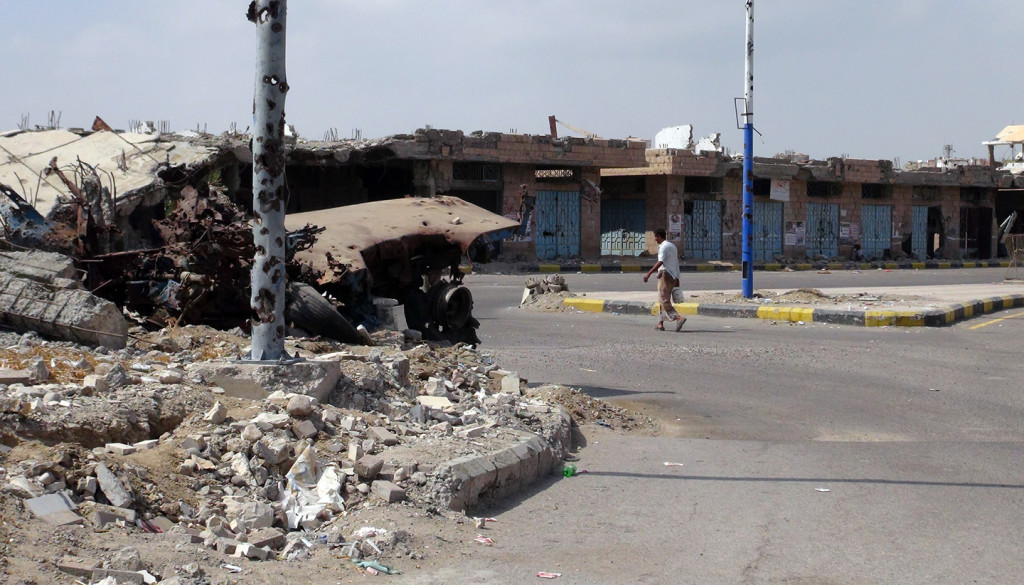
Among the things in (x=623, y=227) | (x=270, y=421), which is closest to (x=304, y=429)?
(x=270, y=421)

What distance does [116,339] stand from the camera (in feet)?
24.9

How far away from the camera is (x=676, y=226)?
117ft

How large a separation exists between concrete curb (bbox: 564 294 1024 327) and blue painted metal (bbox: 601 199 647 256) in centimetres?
1780

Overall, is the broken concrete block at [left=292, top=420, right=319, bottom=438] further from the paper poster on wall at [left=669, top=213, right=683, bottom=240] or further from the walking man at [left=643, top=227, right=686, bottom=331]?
the paper poster on wall at [left=669, top=213, right=683, bottom=240]

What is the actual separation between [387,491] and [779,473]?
2.75 metres

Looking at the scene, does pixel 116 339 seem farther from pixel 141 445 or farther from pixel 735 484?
pixel 735 484

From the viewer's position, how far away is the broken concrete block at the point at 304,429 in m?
5.63

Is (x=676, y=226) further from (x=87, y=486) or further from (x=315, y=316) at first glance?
(x=87, y=486)

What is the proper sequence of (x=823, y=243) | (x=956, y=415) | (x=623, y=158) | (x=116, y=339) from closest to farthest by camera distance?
(x=116, y=339)
(x=956, y=415)
(x=623, y=158)
(x=823, y=243)

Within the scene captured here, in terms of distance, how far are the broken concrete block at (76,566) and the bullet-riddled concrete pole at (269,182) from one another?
2.81 meters

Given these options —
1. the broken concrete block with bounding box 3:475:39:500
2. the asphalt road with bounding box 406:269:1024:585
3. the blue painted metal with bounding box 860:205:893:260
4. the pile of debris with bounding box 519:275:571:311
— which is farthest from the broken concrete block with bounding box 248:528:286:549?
the blue painted metal with bounding box 860:205:893:260

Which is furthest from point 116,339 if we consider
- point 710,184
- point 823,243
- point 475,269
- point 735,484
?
point 823,243

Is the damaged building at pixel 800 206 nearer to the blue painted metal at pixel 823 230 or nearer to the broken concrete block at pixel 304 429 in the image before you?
the blue painted metal at pixel 823 230

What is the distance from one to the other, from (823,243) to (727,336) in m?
26.9
